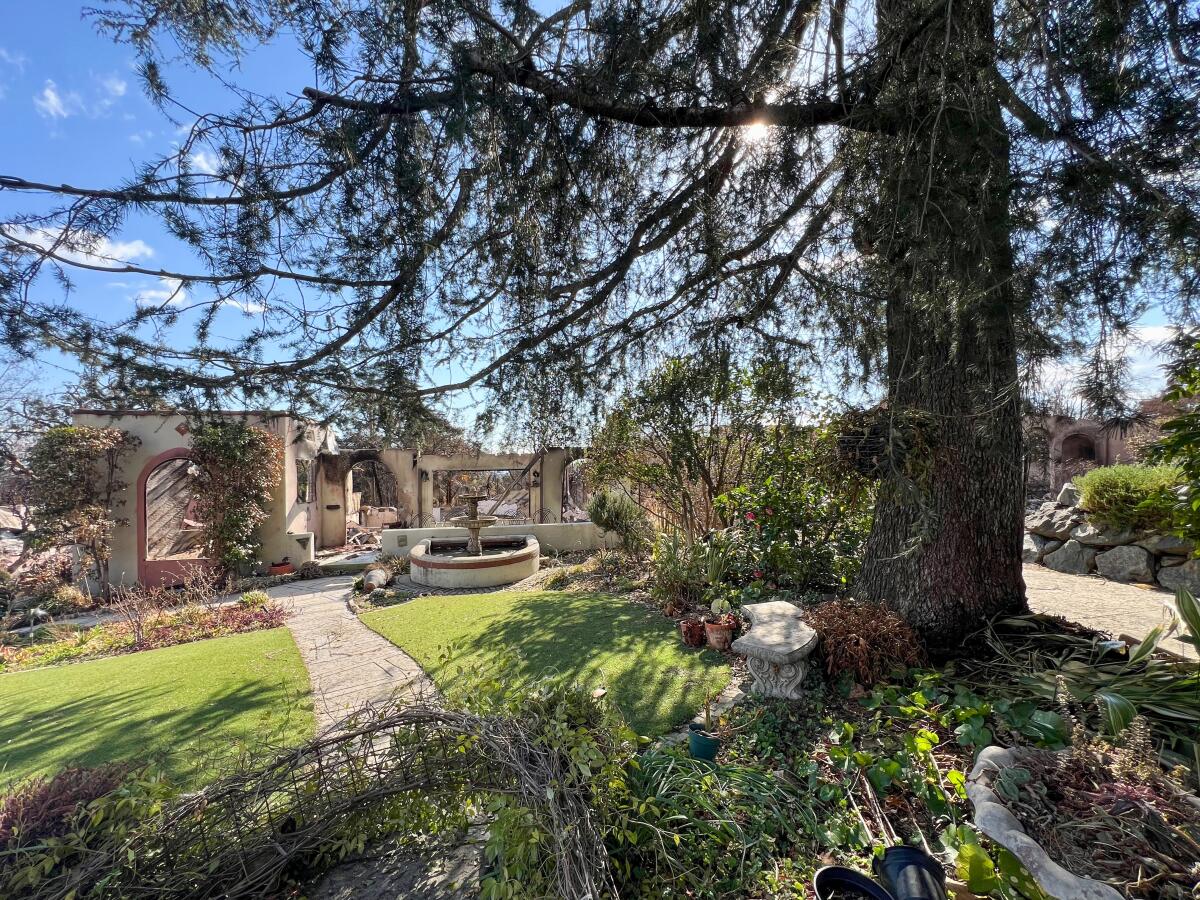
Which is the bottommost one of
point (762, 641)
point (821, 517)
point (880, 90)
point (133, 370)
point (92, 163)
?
point (762, 641)

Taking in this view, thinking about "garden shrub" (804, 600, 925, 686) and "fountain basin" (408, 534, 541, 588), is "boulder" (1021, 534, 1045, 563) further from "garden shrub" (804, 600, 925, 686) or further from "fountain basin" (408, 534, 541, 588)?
"fountain basin" (408, 534, 541, 588)

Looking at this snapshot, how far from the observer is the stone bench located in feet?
9.93

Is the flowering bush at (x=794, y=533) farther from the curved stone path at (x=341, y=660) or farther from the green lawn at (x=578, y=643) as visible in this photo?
the curved stone path at (x=341, y=660)

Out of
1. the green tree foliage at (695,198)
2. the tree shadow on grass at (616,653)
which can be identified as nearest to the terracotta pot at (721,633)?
the tree shadow on grass at (616,653)

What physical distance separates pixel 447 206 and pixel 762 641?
332 cm

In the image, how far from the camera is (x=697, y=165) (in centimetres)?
297

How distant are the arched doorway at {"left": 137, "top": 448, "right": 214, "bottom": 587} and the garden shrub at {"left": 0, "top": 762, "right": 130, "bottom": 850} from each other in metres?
8.69

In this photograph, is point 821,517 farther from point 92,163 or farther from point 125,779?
point 92,163

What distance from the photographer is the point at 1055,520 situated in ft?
23.0

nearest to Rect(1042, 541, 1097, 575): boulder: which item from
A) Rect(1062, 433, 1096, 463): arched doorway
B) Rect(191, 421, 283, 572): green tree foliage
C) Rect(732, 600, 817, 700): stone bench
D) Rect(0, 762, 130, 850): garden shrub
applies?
Rect(1062, 433, 1096, 463): arched doorway

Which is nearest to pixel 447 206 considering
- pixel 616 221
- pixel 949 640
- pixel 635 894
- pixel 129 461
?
pixel 616 221

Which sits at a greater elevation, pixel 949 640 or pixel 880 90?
pixel 880 90

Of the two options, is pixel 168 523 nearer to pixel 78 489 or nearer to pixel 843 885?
pixel 78 489

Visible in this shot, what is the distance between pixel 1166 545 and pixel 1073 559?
1053 millimetres
